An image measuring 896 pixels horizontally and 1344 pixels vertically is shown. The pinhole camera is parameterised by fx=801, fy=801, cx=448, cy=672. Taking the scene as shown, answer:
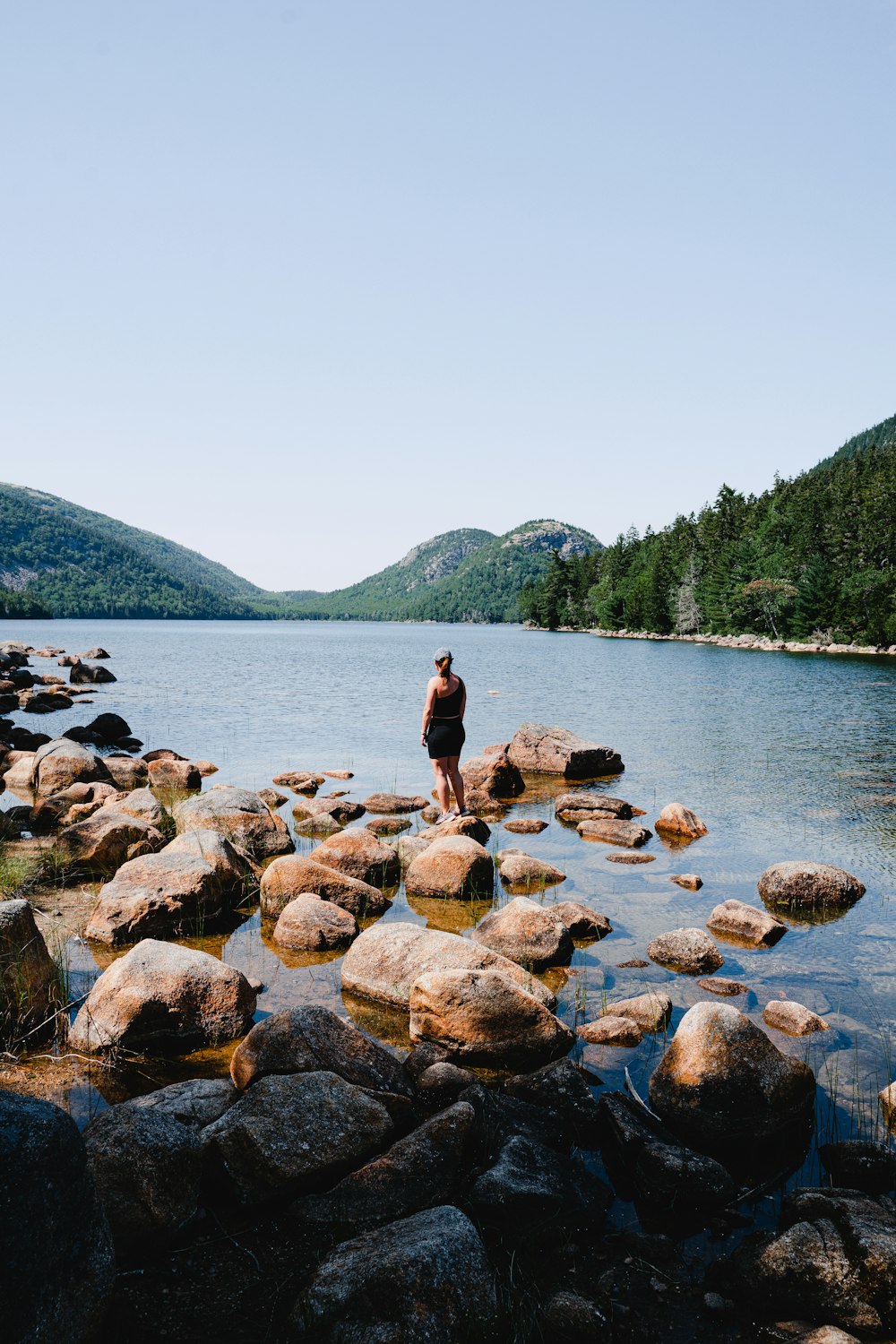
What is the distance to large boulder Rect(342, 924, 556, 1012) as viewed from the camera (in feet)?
24.4

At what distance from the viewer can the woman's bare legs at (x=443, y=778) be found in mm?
14156

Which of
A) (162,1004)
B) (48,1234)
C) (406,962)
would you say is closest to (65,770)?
(162,1004)

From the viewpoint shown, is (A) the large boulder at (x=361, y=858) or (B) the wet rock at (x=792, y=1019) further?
(A) the large boulder at (x=361, y=858)

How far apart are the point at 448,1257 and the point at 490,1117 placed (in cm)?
163

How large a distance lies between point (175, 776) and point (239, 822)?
6.09m

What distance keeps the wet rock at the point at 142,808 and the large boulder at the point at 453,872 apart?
4233 millimetres

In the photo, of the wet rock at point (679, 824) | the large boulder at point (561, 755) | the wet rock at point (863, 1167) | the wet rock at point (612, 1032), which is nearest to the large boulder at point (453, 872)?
the wet rock at point (612, 1032)

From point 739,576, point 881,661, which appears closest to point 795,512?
point 739,576

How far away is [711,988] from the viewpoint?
8.14m

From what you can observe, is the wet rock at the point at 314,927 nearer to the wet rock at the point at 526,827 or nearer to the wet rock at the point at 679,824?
the wet rock at the point at 526,827

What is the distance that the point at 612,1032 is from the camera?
7.11m

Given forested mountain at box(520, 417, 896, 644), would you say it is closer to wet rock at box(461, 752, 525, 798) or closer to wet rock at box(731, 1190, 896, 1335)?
wet rock at box(461, 752, 525, 798)

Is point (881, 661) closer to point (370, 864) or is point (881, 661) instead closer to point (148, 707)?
point (148, 707)

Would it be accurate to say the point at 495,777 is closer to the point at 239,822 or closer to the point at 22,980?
the point at 239,822
